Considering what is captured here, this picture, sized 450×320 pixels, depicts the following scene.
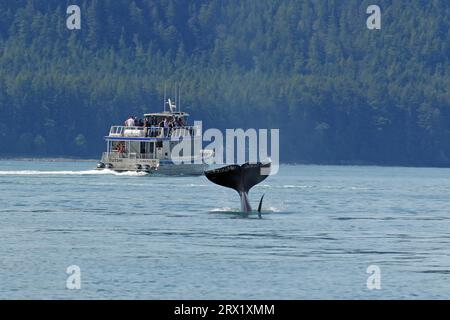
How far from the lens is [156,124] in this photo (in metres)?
171

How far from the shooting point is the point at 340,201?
108m

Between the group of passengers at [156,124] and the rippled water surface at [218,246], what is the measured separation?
5301cm

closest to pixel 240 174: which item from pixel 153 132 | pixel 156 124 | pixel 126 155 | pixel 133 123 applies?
pixel 126 155

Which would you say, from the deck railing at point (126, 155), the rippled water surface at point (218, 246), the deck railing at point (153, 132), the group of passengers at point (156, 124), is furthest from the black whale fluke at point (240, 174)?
the group of passengers at point (156, 124)

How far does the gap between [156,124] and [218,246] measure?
103 m

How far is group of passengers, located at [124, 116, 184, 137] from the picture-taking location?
166000 mm

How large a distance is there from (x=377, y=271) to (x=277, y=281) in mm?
4592

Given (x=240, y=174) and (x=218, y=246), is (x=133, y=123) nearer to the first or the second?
(x=240, y=174)

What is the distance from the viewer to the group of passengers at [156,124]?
166000 mm

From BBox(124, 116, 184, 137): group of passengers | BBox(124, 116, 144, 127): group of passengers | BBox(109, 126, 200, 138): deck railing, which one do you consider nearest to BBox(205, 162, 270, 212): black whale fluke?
BBox(109, 126, 200, 138): deck railing

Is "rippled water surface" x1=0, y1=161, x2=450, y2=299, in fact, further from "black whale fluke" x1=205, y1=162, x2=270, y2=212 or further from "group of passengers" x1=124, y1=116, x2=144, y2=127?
"group of passengers" x1=124, y1=116, x2=144, y2=127

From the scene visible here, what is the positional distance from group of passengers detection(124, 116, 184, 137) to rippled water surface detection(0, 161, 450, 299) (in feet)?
174
